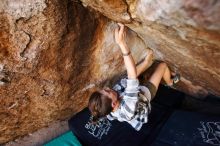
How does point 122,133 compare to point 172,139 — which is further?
point 122,133

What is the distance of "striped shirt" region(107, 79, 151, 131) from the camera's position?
241 centimetres

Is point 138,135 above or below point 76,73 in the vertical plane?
below

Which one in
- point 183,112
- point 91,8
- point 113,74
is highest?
point 91,8

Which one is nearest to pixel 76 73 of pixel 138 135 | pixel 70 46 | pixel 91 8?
pixel 70 46

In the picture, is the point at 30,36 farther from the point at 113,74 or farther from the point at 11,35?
the point at 113,74

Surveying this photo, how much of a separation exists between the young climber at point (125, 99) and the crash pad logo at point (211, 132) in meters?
0.52

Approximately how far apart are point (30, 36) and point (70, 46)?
13.6 inches

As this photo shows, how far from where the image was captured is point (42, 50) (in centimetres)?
215

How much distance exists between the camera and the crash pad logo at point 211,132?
8.23 ft

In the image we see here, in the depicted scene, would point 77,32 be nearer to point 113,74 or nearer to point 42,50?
point 42,50

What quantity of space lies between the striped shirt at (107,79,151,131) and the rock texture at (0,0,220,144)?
345 mm

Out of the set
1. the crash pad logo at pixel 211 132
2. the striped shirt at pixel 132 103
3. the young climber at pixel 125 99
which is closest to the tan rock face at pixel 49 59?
the young climber at pixel 125 99

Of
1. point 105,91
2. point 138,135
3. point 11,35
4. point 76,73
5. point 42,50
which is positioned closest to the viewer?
point 11,35

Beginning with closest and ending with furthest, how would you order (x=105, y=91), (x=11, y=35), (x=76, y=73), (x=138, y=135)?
(x=11, y=35), (x=105, y=91), (x=76, y=73), (x=138, y=135)
